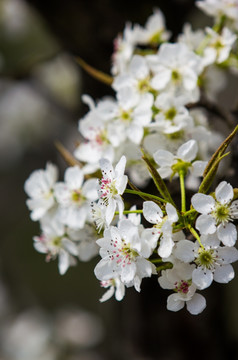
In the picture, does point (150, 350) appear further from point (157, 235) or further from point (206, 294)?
point (157, 235)

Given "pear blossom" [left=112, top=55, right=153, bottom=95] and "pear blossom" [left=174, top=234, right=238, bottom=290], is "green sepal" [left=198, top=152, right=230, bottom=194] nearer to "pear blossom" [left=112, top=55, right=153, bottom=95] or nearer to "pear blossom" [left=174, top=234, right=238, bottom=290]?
"pear blossom" [left=174, top=234, right=238, bottom=290]

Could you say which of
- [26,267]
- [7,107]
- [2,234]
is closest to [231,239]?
[7,107]

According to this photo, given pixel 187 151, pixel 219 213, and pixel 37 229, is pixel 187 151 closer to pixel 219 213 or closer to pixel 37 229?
pixel 219 213

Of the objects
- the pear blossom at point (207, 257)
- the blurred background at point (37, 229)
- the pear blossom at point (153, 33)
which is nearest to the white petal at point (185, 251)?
the pear blossom at point (207, 257)

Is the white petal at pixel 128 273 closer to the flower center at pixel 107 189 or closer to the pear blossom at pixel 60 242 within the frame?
the flower center at pixel 107 189

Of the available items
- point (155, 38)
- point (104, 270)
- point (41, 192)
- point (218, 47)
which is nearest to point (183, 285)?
point (104, 270)

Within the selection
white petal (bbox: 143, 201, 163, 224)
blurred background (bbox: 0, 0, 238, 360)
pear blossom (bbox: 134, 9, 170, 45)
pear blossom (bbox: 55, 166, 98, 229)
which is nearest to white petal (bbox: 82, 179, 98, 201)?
pear blossom (bbox: 55, 166, 98, 229)
